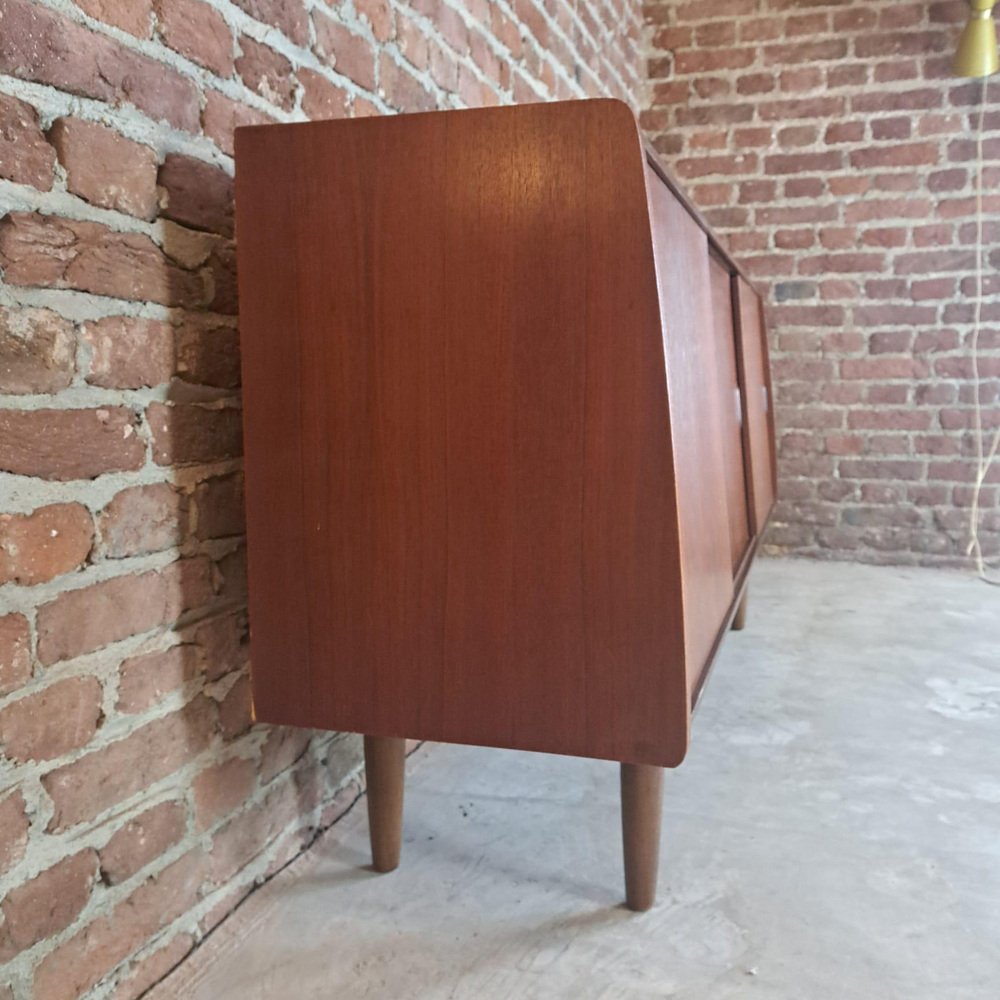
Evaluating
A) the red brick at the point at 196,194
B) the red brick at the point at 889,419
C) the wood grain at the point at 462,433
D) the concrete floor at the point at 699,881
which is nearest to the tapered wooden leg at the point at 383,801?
the concrete floor at the point at 699,881

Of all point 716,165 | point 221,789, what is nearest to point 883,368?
point 716,165

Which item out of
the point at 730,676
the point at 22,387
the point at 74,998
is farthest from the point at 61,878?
the point at 730,676

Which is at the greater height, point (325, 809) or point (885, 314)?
point (885, 314)

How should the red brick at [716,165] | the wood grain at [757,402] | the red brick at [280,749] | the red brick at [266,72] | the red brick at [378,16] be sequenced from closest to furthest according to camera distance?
the red brick at [266,72]
the red brick at [280,749]
the red brick at [378,16]
the wood grain at [757,402]
the red brick at [716,165]

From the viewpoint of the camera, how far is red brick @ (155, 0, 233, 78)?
1041 mm

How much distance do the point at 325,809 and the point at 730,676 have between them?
1075 millimetres

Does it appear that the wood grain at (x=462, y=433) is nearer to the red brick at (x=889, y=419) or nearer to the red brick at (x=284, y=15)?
the red brick at (x=284, y=15)

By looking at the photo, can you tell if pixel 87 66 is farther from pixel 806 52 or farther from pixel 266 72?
pixel 806 52

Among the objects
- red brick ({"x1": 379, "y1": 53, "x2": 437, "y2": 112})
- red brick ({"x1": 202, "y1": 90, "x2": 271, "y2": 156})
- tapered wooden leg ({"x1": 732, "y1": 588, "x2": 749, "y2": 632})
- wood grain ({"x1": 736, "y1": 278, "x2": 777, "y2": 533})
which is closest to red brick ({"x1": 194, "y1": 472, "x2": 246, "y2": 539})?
red brick ({"x1": 202, "y1": 90, "x2": 271, "y2": 156})

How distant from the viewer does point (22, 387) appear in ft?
2.90

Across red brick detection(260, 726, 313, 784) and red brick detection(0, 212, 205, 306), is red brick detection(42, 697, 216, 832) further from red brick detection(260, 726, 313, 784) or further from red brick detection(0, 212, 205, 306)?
red brick detection(0, 212, 205, 306)

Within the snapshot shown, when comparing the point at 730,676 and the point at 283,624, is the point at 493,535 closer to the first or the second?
the point at 283,624

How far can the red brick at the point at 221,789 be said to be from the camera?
115cm

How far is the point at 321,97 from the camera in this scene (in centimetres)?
136
